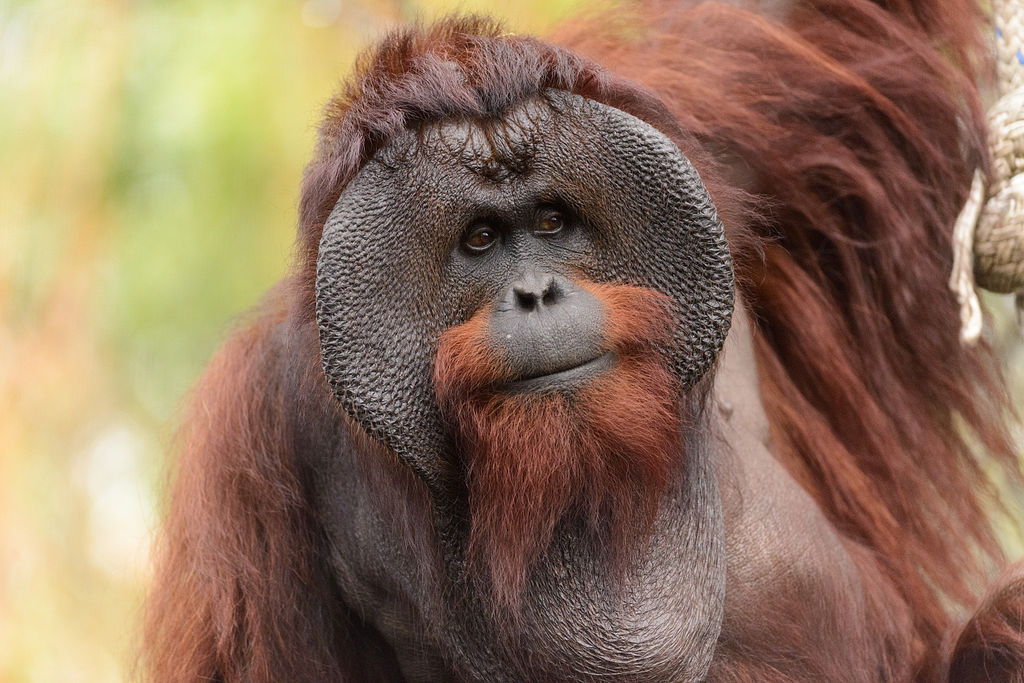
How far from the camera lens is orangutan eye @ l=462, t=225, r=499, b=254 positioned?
1.94 m

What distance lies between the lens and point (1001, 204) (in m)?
2.36

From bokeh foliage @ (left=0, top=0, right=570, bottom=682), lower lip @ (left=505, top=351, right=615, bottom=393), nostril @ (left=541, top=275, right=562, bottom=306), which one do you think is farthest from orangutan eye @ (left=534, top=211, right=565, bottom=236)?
bokeh foliage @ (left=0, top=0, right=570, bottom=682)

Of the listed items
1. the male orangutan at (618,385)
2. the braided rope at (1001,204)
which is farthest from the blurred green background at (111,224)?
the braided rope at (1001,204)

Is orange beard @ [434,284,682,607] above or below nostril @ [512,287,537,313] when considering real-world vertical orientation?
below

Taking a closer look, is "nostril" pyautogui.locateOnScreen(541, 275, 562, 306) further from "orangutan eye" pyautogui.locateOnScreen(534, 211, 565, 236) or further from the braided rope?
the braided rope

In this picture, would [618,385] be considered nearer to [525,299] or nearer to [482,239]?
[525,299]

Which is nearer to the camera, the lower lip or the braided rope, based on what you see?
the lower lip

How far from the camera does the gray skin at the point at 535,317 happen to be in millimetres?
1918

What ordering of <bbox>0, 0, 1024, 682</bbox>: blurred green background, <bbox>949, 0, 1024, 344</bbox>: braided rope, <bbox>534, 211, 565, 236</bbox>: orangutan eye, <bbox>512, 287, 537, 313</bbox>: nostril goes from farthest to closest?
A: <bbox>0, 0, 1024, 682</bbox>: blurred green background < <bbox>949, 0, 1024, 344</bbox>: braided rope < <bbox>534, 211, 565, 236</bbox>: orangutan eye < <bbox>512, 287, 537, 313</bbox>: nostril

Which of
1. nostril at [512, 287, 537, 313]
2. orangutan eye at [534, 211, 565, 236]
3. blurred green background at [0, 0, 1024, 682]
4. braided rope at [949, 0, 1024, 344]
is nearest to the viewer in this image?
nostril at [512, 287, 537, 313]

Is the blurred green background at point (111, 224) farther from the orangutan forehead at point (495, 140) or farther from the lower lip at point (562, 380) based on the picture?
the lower lip at point (562, 380)

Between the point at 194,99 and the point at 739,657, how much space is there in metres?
3.12

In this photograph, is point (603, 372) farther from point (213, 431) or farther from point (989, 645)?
point (989, 645)

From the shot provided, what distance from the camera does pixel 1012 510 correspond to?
3070mm
